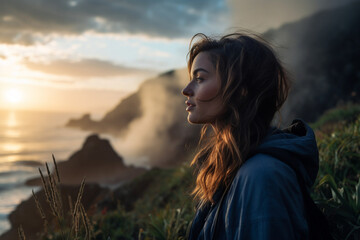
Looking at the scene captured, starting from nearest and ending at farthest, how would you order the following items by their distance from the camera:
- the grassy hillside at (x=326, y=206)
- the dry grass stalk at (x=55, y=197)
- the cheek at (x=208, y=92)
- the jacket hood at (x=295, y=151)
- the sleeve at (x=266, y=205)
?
the sleeve at (x=266, y=205)
the jacket hood at (x=295, y=151)
the dry grass stalk at (x=55, y=197)
the cheek at (x=208, y=92)
the grassy hillside at (x=326, y=206)

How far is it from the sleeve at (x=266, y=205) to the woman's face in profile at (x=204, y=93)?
0.52 m

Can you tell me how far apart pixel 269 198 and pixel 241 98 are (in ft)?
2.17

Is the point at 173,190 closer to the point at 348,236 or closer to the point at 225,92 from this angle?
the point at 348,236

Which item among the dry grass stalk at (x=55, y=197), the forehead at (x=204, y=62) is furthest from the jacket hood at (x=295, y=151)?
the dry grass stalk at (x=55, y=197)

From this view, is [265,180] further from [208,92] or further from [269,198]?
[208,92]

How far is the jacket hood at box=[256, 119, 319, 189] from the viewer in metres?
1.53

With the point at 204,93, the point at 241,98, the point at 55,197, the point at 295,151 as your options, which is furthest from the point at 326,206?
the point at 55,197

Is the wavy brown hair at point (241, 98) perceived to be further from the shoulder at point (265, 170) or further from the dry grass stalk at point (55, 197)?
the dry grass stalk at point (55, 197)

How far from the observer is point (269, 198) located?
4.35 feet

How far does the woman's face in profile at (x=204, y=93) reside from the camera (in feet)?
6.14

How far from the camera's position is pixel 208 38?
2131 mm

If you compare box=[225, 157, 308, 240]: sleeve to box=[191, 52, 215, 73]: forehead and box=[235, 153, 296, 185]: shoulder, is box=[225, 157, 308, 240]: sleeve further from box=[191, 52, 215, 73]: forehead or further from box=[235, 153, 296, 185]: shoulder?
box=[191, 52, 215, 73]: forehead

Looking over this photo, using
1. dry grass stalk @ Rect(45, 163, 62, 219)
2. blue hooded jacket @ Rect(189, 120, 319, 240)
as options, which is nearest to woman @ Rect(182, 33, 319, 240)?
blue hooded jacket @ Rect(189, 120, 319, 240)

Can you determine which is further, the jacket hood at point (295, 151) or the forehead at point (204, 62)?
the forehead at point (204, 62)
